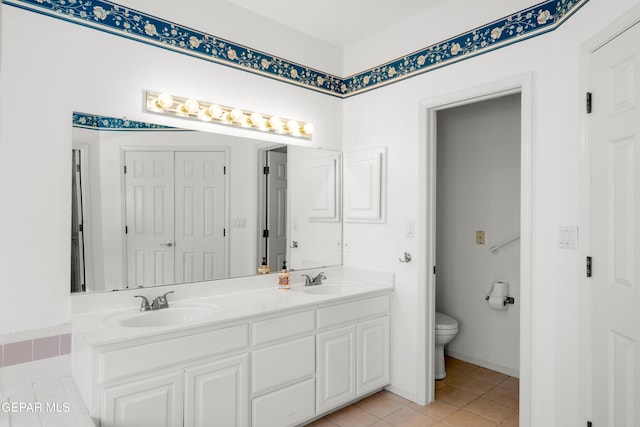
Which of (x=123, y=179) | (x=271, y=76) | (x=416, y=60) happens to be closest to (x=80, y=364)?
(x=123, y=179)

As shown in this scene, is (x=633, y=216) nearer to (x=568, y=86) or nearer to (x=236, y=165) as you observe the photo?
(x=568, y=86)

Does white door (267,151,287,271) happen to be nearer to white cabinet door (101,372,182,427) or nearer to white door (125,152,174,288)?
white door (125,152,174,288)

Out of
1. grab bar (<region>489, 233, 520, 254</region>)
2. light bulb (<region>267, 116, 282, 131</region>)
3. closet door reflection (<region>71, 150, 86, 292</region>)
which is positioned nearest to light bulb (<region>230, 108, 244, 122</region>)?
light bulb (<region>267, 116, 282, 131</region>)

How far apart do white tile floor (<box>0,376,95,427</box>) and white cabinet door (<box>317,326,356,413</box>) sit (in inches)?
49.8

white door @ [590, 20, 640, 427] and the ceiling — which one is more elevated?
the ceiling

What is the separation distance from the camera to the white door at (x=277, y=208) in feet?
8.95

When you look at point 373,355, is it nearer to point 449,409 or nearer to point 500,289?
point 449,409

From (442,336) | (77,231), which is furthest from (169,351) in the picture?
(442,336)

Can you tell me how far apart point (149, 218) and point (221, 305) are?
0.65 metres

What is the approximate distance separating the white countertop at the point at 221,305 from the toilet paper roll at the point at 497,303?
1014 mm

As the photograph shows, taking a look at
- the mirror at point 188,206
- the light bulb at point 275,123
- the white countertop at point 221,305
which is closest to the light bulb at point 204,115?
the mirror at point 188,206

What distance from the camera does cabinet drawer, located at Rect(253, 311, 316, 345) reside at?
6.77 ft

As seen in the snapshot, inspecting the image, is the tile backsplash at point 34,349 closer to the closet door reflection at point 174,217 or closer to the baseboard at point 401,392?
the closet door reflection at point 174,217

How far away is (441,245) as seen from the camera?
12.0 feet
